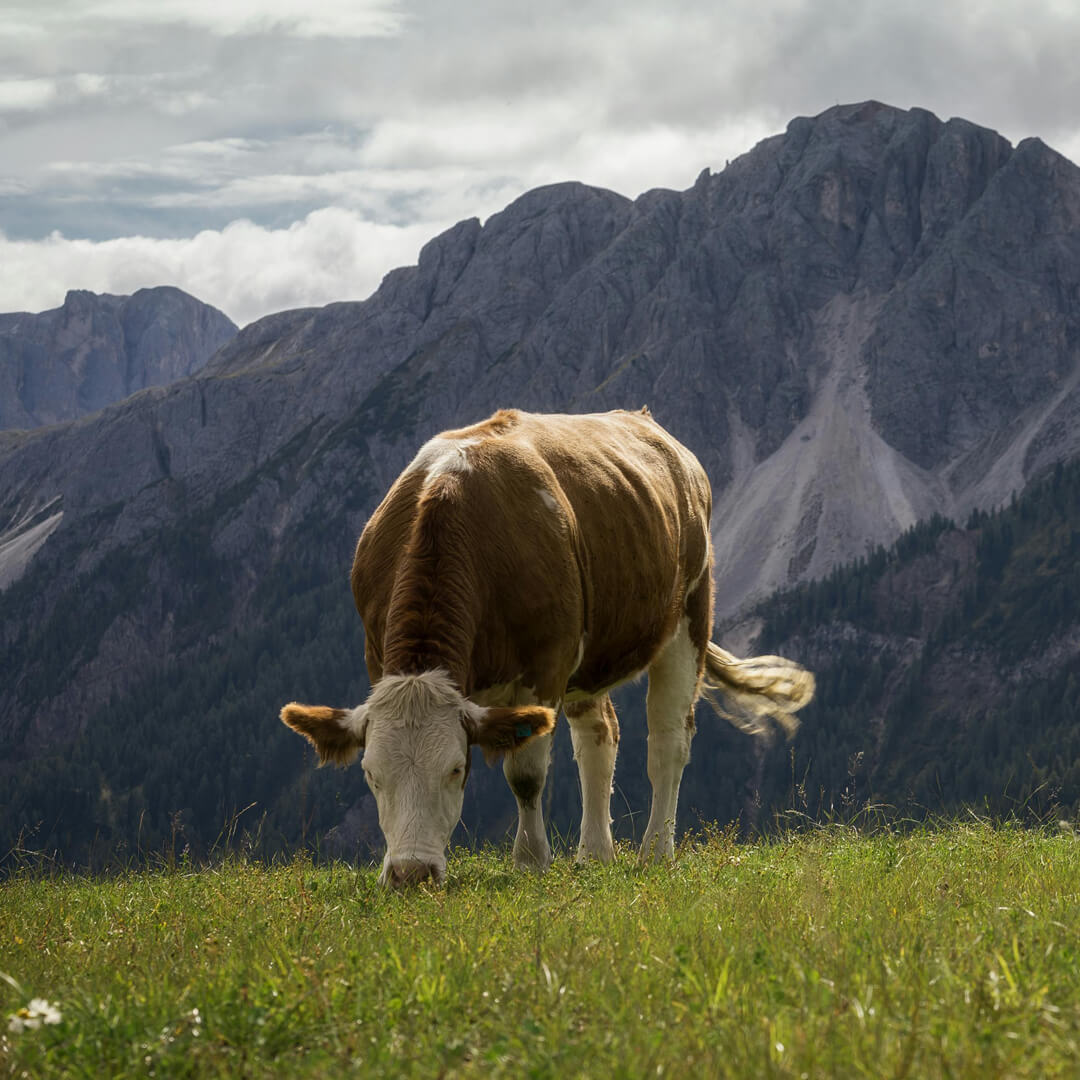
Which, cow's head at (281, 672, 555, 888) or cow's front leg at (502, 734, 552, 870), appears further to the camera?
cow's front leg at (502, 734, 552, 870)

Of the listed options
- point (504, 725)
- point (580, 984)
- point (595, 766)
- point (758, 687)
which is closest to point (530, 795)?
point (504, 725)

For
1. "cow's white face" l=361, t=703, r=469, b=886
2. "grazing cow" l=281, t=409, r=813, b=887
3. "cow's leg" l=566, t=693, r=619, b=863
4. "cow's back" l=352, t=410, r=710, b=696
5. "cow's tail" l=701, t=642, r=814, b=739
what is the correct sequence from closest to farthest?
1. "cow's white face" l=361, t=703, r=469, b=886
2. "grazing cow" l=281, t=409, r=813, b=887
3. "cow's back" l=352, t=410, r=710, b=696
4. "cow's leg" l=566, t=693, r=619, b=863
5. "cow's tail" l=701, t=642, r=814, b=739

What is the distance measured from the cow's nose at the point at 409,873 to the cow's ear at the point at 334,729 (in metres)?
0.77

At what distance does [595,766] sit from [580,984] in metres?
7.52

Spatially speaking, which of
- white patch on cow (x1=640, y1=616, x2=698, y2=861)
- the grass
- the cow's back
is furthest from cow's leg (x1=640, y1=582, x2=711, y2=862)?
the grass

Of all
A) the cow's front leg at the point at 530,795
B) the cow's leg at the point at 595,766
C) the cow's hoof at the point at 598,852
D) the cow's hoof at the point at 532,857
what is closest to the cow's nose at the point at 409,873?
the cow's front leg at the point at 530,795

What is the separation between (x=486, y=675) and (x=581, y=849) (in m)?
3.41

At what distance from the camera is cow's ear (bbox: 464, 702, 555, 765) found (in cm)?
786

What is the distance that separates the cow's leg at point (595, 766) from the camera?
1171 centimetres

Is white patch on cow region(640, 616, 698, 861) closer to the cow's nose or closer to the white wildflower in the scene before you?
the cow's nose

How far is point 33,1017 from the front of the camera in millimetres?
4254

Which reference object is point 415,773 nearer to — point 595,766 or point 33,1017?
point 33,1017

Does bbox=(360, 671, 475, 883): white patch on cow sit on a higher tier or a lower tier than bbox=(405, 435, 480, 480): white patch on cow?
lower

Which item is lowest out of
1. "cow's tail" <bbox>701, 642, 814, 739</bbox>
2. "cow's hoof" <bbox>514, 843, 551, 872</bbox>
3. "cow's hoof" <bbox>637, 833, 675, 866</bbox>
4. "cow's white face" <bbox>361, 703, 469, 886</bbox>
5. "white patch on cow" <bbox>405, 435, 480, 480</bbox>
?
"cow's hoof" <bbox>637, 833, 675, 866</bbox>
